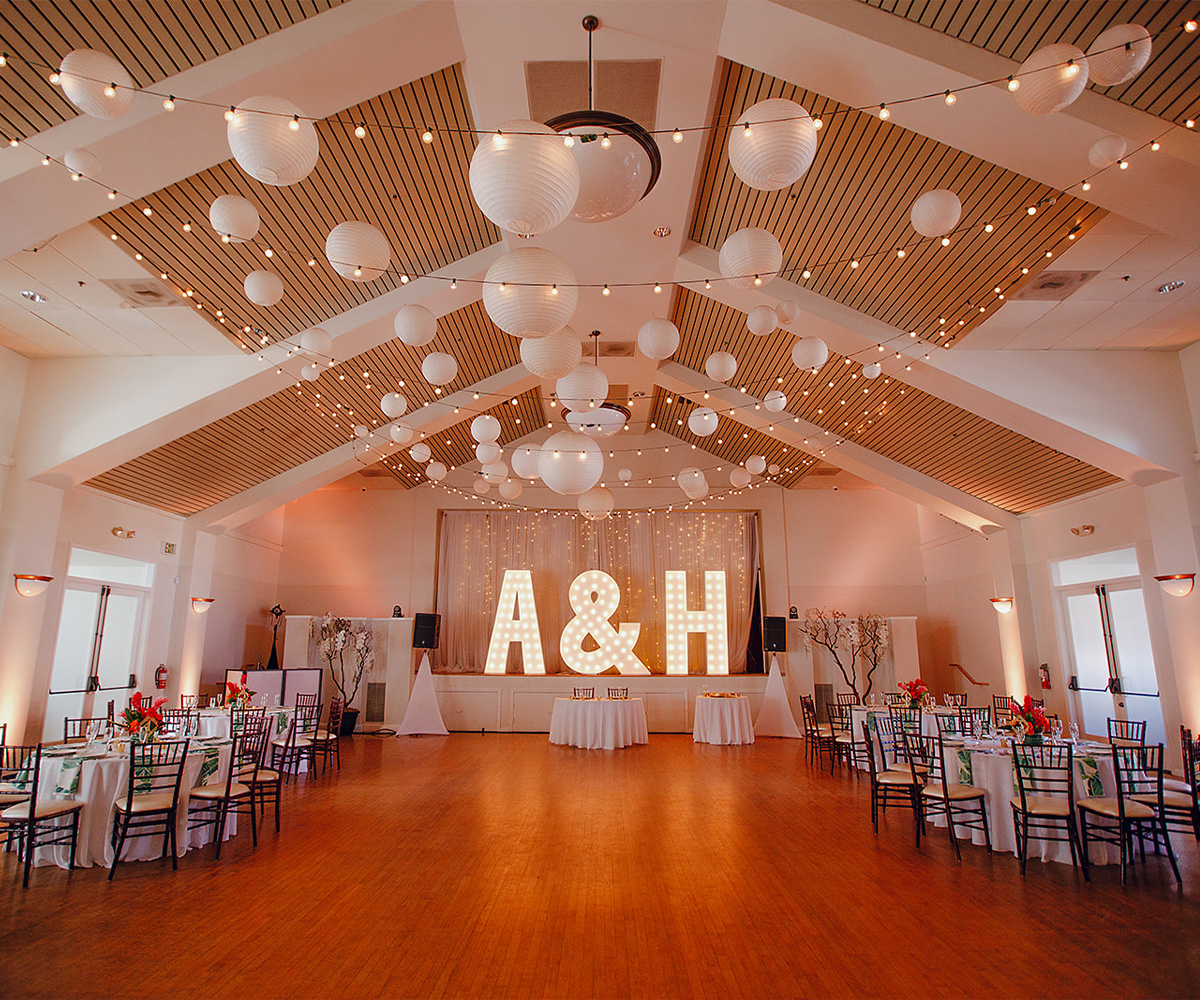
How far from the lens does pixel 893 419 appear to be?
972 centimetres

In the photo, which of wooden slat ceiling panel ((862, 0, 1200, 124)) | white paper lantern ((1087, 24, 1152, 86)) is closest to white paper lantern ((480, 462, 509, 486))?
wooden slat ceiling panel ((862, 0, 1200, 124))

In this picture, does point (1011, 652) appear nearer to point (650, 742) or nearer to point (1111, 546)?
point (1111, 546)

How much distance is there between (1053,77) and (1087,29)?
143 centimetres

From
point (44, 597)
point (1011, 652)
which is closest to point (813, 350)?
point (1011, 652)

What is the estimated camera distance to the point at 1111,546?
29.0ft

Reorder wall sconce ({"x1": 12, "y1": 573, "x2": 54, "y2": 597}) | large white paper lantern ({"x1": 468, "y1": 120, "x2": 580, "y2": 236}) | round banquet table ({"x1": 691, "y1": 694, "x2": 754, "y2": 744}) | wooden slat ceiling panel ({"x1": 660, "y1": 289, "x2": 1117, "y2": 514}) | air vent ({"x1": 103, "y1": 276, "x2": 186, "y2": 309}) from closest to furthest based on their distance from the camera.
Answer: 1. large white paper lantern ({"x1": 468, "y1": 120, "x2": 580, "y2": 236})
2. air vent ({"x1": 103, "y1": 276, "x2": 186, "y2": 309})
3. wall sconce ({"x1": 12, "y1": 573, "x2": 54, "y2": 597})
4. wooden slat ceiling panel ({"x1": 660, "y1": 289, "x2": 1117, "y2": 514})
5. round banquet table ({"x1": 691, "y1": 694, "x2": 754, "y2": 744})

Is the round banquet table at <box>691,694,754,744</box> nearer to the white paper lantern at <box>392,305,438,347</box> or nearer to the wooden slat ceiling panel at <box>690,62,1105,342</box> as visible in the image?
the wooden slat ceiling panel at <box>690,62,1105,342</box>

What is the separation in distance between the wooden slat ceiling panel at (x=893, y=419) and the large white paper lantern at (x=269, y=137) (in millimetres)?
6014

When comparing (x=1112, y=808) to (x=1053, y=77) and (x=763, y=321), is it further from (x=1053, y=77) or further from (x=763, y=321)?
(x=1053, y=77)

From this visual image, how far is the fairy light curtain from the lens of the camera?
542 inches

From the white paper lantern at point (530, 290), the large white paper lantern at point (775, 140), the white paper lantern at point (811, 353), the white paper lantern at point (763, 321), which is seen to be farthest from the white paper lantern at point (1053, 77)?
the white paper lantern at point (811, 353)

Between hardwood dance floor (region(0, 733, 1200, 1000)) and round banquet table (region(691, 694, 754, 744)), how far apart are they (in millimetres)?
4949

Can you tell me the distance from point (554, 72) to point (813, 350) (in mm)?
2921

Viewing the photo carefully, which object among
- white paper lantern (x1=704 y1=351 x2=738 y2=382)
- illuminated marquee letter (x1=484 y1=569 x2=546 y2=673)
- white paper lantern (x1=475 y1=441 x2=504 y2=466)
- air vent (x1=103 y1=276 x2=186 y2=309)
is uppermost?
air vent (x1=103 y1=276 x2=186 y2=309)
